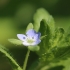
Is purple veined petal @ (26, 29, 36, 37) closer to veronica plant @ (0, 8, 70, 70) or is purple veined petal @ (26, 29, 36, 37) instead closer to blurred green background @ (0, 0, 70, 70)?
veronica plant @ (0, 8, 70, 70)

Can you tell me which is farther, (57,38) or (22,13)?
(22,13)

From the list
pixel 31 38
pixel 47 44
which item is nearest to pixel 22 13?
pixel 31 38

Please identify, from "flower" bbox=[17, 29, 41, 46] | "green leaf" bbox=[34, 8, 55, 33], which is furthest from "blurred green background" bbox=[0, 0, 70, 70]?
"flower" bbox=[17, 29, 41, 46]

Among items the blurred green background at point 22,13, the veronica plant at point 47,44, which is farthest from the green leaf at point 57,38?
the blurred green background at point 22,13

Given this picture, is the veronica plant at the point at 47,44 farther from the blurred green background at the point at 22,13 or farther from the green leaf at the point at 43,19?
the blurred green background at the point at 22,13

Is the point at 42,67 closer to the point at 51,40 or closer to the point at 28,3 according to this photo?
Answer: the point at 51,40

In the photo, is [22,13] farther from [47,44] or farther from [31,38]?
[47,44]

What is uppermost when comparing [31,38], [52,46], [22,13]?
[22,13]

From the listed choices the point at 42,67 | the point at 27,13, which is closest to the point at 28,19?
the point at 27,13
